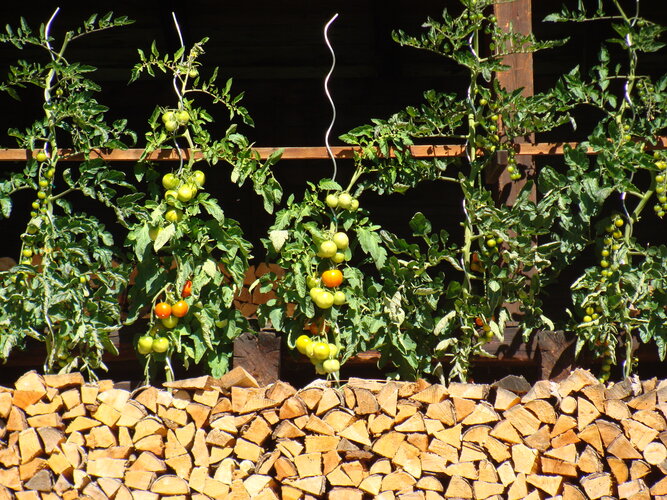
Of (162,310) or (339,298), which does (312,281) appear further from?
(162,310)

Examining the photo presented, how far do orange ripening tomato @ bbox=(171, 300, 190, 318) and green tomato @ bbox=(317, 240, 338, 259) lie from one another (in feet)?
1.91

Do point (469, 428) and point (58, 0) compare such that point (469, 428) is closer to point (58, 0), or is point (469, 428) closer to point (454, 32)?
point (454, 32)

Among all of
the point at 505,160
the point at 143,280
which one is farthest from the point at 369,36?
the point at 143,280

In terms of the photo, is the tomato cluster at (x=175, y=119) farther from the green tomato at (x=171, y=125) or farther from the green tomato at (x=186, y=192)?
the green tomato at (x=186, y=192)

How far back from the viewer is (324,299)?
343cm

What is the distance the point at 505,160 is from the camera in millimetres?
3561

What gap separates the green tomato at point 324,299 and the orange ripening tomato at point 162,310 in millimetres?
591

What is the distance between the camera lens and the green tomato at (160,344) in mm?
3461

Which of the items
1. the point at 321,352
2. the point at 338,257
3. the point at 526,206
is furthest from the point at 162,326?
the point at 526,206

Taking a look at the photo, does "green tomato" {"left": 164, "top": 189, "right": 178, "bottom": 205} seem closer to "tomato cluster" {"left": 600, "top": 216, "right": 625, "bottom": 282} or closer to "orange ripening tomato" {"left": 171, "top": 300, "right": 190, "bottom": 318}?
"orange ripening tomato" {"left": 171, "top": 300, "right": 190, "bottom": 318}

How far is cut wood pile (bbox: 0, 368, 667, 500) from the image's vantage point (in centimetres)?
315

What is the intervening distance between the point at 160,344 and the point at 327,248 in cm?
77

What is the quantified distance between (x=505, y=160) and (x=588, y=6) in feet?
6.04

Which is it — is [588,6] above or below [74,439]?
above
